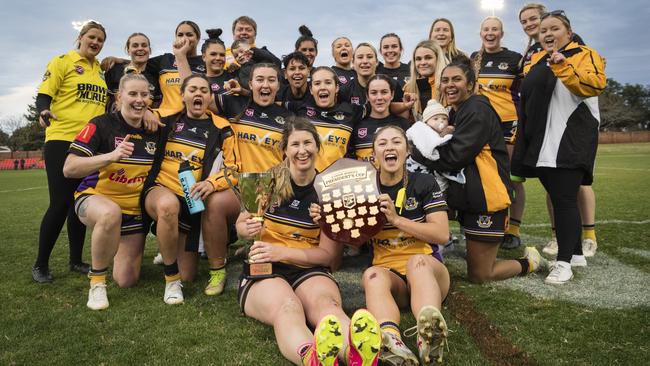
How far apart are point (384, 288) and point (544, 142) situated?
210 cm

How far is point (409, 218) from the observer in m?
3.13

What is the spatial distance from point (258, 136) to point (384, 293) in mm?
2005

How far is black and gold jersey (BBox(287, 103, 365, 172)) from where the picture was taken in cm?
418

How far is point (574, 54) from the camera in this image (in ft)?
12.0

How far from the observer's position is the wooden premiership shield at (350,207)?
2.95 meters

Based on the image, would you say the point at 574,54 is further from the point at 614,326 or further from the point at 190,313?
the point at 190,313

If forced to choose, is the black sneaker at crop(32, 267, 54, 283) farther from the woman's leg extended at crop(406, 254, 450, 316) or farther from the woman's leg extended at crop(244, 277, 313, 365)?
the woman's leg extended at crop(406, 254, 450, 316)

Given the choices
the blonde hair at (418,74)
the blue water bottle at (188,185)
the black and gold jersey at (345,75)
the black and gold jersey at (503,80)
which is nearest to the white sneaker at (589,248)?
the black and gold jersey at (503,80)

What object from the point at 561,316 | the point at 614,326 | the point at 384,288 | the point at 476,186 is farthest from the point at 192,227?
the point at 614,326

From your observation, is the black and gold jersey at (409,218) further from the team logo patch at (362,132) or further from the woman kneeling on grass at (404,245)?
the team logo patch at (362,132)

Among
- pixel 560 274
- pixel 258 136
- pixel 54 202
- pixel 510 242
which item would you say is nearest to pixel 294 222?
pixel 258 136

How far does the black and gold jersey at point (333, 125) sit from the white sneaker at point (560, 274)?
2006mm

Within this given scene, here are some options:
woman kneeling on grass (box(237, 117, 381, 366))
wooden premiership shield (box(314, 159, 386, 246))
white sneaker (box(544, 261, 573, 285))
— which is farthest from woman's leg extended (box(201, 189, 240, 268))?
white sneaker (box(544, 261, 573, 285))

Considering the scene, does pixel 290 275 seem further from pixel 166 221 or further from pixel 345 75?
pixel 345 75
